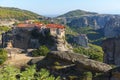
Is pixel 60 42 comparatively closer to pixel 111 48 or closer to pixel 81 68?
pixel 111 48

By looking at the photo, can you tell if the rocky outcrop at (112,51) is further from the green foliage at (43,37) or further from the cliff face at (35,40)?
the green foliage at (43,37)

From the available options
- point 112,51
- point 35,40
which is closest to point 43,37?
point 35,40

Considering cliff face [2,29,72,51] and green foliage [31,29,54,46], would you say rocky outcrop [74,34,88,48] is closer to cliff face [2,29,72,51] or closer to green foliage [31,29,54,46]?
cliff face [2,29,72,51]

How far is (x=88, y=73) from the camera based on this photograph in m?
37.8

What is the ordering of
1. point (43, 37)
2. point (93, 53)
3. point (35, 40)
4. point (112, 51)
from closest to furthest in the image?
1. point (112, 51)
2. point (35, 40)
3. point (43, 37)
4. point (93, 53)

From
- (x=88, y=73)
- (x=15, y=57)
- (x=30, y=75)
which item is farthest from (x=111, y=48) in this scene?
(x=30, y=75)

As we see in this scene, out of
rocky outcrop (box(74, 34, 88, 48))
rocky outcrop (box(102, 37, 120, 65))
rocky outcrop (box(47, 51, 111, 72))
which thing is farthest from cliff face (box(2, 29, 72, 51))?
rocky outcrop (box(74, 34, 88, 48))

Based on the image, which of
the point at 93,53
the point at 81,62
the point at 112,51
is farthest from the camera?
the point at 93,53

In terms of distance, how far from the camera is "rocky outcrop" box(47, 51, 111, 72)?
40.3 meters

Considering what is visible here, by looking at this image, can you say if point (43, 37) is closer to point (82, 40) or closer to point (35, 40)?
point (35, 40)

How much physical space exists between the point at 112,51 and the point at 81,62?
24.1 meters

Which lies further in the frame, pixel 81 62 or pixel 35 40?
pixel 35 40

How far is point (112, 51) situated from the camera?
6506 cm

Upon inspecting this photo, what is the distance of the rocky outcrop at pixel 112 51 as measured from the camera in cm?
6369
